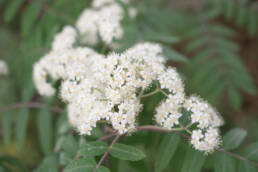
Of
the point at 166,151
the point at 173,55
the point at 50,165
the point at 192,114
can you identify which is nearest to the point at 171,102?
the point at 192,114

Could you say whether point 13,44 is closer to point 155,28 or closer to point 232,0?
point 155,28

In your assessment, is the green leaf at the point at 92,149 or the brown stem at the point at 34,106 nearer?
the green leaf at the point at 92,149

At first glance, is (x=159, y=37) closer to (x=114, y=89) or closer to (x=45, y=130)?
(x=114, y=89)

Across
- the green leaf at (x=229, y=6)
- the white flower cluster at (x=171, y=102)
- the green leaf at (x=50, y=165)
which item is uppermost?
the green leaf at (x=229, y=6)

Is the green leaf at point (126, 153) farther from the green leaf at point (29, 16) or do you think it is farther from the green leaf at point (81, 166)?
the green leaf at point (29, 16)

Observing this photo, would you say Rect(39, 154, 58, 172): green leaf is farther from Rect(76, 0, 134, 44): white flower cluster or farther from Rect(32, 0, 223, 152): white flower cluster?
Rect(76, 0, 134, 44): white flower cluster

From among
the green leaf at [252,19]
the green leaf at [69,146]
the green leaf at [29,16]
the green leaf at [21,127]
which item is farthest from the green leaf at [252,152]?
the green leaf at [29,16]

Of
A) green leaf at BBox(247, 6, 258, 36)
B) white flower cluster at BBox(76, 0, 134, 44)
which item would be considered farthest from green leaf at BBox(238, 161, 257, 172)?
green leaf at BBox(247, 6, 258, 36)
